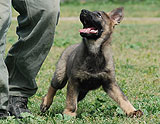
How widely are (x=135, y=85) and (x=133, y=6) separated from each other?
76.9ft

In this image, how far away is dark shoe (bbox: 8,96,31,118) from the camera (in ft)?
14.8

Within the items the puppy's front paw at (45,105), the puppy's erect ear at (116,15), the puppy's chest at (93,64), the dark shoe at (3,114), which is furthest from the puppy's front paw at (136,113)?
the dark shoe at (3,114)

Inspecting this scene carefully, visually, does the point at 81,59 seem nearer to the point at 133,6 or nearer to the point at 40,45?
the point at 40,45

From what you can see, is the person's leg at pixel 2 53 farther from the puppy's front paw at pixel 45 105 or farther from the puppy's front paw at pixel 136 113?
the puppy's front paw at pixel 136 113

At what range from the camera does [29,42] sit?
4.54 metres

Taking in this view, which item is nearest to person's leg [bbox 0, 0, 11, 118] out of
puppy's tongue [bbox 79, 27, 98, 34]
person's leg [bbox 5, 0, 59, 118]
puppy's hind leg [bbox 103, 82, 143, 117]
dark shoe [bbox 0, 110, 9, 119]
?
dark shoe [bbox 0, 110, 9, 119]

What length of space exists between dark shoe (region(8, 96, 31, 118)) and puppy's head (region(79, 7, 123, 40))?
1.01 m

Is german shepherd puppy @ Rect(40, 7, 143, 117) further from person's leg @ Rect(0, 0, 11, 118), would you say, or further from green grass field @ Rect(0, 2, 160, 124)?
person's leg @ Rect(0, 0, 11, 118)

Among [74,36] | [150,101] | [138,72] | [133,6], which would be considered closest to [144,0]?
[133,6]

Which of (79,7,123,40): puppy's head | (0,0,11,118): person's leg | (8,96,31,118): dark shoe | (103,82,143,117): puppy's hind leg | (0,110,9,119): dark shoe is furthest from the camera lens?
(79,7,123,40): puppy's head

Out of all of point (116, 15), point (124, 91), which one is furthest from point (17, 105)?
point (124, 91)

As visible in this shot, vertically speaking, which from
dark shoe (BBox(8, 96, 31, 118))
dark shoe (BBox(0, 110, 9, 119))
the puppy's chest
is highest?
the puppy's chest

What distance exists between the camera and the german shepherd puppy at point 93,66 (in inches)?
189

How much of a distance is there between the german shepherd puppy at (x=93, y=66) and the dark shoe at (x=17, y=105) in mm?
500
